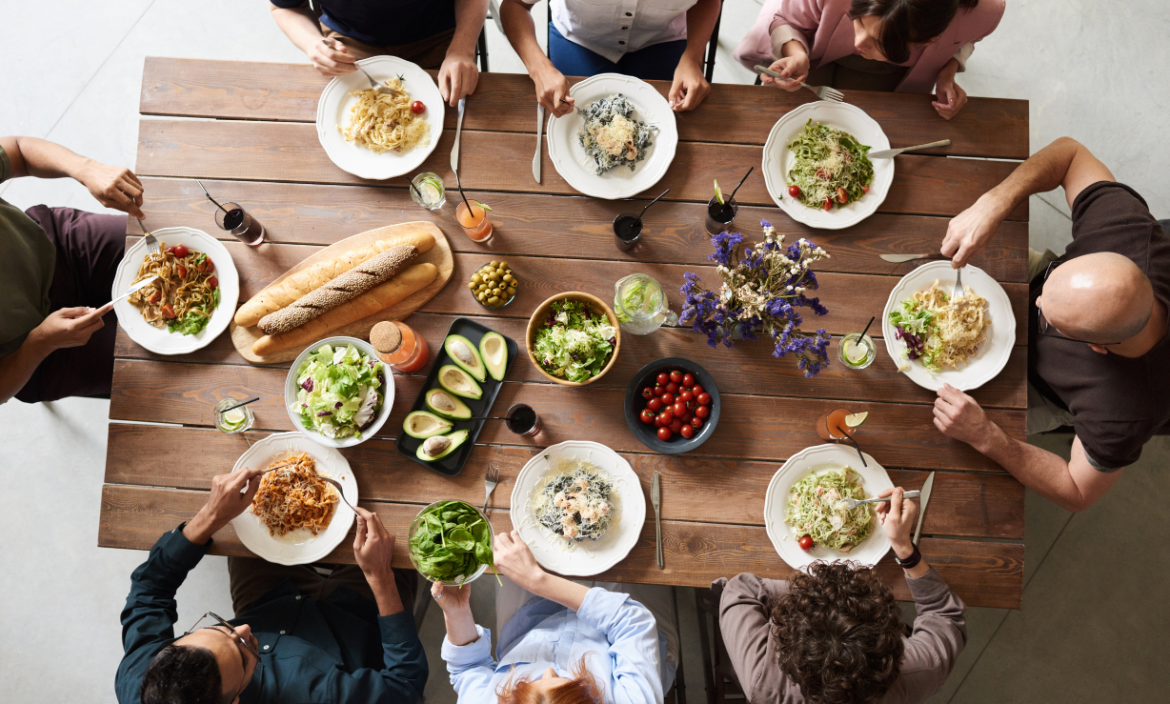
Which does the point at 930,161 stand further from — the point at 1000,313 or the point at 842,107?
the point at 1000,313

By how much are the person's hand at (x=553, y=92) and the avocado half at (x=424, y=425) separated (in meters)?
1.16

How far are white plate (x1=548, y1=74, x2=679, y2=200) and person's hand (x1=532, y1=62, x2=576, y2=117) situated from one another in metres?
0.03

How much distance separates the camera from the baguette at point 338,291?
206 cm

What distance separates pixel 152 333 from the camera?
213 cm

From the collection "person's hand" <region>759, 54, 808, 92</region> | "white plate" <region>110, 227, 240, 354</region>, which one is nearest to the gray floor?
"person's hand" <region>759, 54, 808, 92</region>

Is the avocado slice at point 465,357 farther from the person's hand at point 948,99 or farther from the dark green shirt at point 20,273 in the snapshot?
the person's hand at point 948,99

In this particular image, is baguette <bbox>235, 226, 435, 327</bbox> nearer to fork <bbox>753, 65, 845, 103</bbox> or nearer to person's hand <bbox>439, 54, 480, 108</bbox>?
person's hand <bbox>439, 54, 480, 108</bbox>

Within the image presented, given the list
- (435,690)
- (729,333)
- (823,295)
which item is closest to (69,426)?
(435,690)

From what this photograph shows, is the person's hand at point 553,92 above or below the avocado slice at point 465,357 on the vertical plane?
above

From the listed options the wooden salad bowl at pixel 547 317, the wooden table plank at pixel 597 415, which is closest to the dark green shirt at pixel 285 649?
the wooden table plank at pixel 597 415

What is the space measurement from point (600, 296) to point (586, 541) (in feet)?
2.75

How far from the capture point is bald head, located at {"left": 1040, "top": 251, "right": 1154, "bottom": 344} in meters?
1.79

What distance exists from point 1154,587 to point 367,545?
3832 mm

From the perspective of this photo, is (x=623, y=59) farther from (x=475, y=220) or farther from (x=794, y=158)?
(x=475, y=220)
